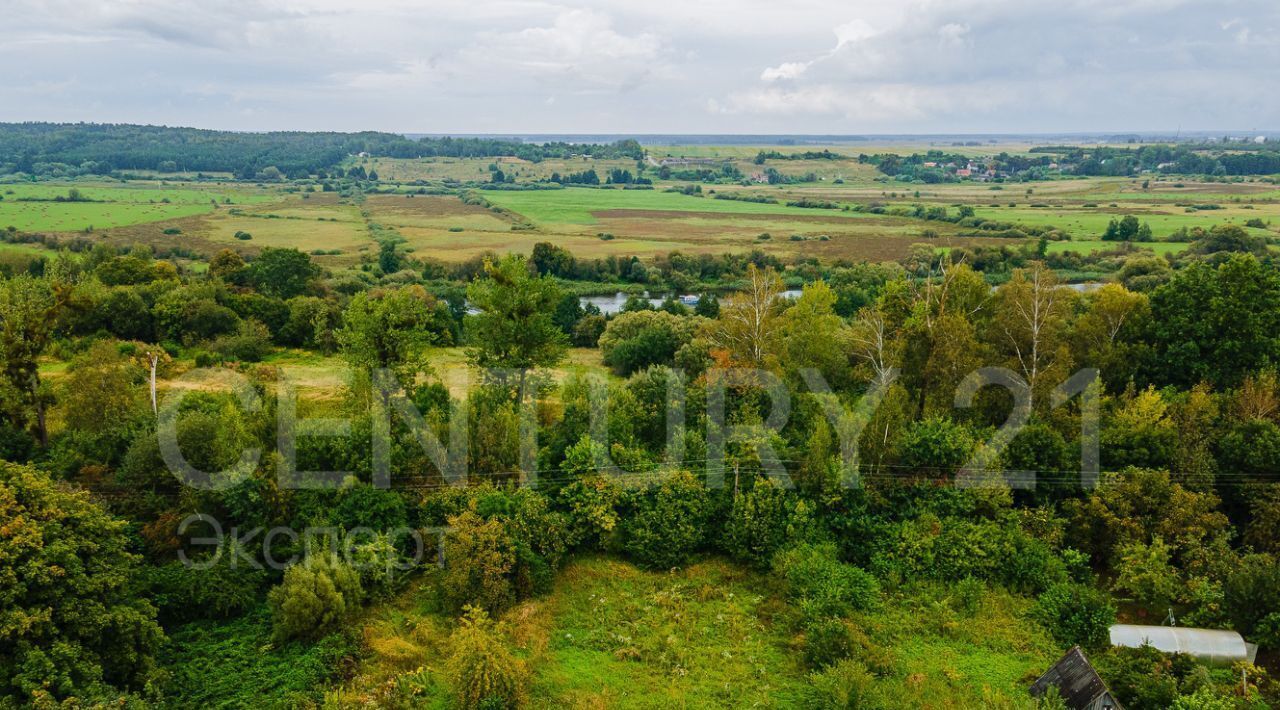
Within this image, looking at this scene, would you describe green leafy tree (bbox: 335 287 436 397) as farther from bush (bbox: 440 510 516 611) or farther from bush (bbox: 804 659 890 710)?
bush (bbox: 804 659 890 710)

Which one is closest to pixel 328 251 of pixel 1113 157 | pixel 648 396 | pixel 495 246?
pixel 495 246

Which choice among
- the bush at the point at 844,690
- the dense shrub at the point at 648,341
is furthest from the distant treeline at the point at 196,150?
the bush at the point at 844,690

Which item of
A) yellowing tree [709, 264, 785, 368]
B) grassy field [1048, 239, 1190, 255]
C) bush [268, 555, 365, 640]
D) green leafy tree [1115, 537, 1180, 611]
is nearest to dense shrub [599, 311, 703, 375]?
yellowing tree [709, 264, 785, 368]

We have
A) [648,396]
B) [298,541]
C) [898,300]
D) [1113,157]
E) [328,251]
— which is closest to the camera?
Result: [298,541]

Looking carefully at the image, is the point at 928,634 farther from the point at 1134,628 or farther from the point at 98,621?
the point at 98,621

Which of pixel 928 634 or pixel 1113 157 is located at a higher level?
pixel 1113 157

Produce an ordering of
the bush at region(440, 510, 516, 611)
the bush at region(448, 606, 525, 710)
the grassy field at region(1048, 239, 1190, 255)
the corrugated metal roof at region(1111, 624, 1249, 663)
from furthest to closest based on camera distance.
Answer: the grassy field at region(1048, 239, 1190, 255)
the bush at region(440, 510, 516, 611)
the corrugated metal roof at region(1111, 624, 1249, 663)
the bush at region(448, 606, 525, 710)
